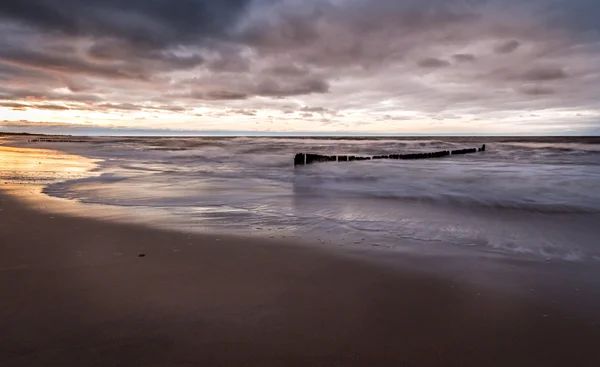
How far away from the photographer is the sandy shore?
109 inches

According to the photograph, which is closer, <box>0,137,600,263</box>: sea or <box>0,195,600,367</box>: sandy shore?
<box>0,195,600,367</box>: sandy shore

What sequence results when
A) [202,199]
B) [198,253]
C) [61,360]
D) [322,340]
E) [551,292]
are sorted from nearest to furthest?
1. [61,360]
2. [322,340]
3. [551,292]
4. [198,253]
5. [202,199]

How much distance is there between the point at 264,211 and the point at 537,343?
6128 millimetres

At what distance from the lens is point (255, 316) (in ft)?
10.9

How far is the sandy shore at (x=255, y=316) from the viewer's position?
9.05 ft

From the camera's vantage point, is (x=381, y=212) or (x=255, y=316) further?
(x=381, y=212)

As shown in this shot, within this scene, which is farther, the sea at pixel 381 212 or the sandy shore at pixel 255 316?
the sea at pixel 381 212

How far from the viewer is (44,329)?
→ 3008mm

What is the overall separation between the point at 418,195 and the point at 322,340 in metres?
9.69

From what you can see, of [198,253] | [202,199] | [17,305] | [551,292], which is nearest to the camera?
[17,305]

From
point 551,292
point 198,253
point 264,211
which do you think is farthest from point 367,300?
point 264,211

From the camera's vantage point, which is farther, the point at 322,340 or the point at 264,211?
the point at 264,211

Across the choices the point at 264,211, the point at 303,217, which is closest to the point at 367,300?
the point at 303,217

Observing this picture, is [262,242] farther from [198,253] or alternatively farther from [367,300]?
[367,300]
